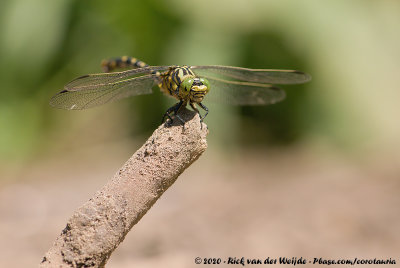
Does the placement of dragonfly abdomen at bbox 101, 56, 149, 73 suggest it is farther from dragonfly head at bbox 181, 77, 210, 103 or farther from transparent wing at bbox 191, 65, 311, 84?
dragonfly head at bbox 181, 77, 210, 103

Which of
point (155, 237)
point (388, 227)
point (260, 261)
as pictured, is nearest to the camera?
point (260, 261)

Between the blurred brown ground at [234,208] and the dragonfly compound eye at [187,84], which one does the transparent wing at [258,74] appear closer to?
the dragonfly compound eye at [187,84]

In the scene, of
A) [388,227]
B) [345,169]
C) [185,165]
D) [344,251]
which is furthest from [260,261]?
[345,169]

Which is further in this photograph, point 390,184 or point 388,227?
point 390,184

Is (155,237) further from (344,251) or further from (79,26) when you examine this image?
(79,26)

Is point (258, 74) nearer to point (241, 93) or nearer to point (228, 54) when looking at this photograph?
point (241, 93)

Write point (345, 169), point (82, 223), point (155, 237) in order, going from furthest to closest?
point (345, 169) → point (155, 237) → point (82, 223)

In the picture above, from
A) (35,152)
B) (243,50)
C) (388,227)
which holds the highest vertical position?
(243,50)
